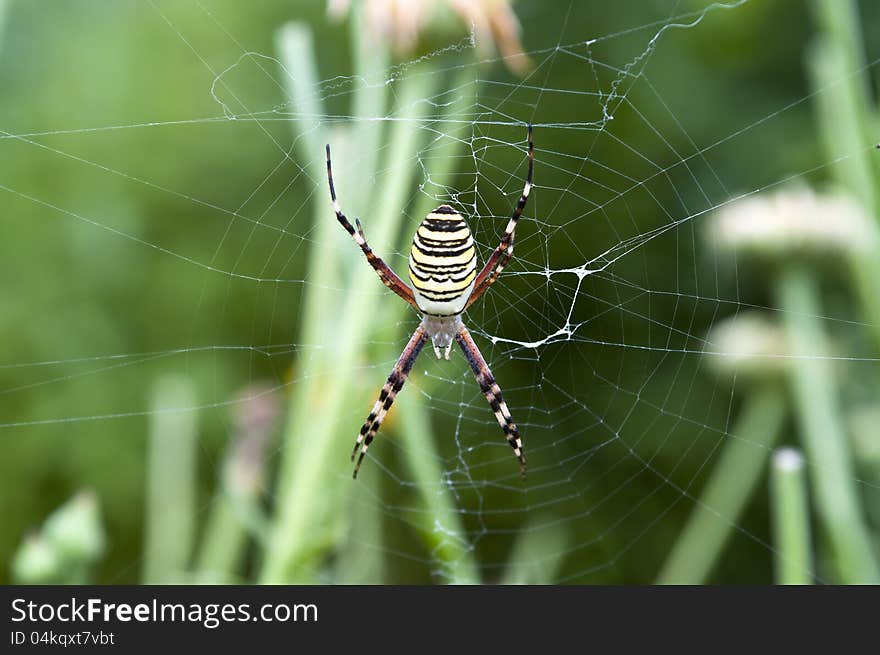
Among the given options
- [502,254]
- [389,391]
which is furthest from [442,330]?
[502,254]

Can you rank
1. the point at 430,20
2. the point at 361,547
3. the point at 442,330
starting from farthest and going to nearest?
the point at 361,547
the point at 442,330
the point at 430,20

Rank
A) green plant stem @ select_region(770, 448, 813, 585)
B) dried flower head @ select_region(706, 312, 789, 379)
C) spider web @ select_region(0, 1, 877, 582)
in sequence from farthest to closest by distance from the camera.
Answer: spider web @ select_region(0, 1, 877, 582) < dried flower head @ select_region(706, 312, 789, 379) < green plant stem @ select_region(770, 448, 813, 585)

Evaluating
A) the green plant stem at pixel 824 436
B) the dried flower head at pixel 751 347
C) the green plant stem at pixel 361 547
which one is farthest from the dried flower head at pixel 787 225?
the green plant stem at pixel 361 547

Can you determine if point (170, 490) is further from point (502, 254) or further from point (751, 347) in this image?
point (751, 347)

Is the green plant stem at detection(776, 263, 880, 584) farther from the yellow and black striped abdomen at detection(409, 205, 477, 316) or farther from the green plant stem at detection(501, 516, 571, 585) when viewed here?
the yellow and black striped abdomen at detection(409, 205, 477, 316)

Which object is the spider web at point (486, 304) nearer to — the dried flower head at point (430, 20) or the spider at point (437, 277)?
the spider at point (437, 277)

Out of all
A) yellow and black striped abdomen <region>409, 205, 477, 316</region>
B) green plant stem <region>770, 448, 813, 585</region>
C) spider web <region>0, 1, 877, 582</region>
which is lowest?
green plant stem <region>770, 448, 813, 585</region>

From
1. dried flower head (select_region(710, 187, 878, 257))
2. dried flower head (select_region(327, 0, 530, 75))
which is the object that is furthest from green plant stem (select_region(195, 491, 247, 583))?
dried flower head (select_region(710, 187, 878, 257))
